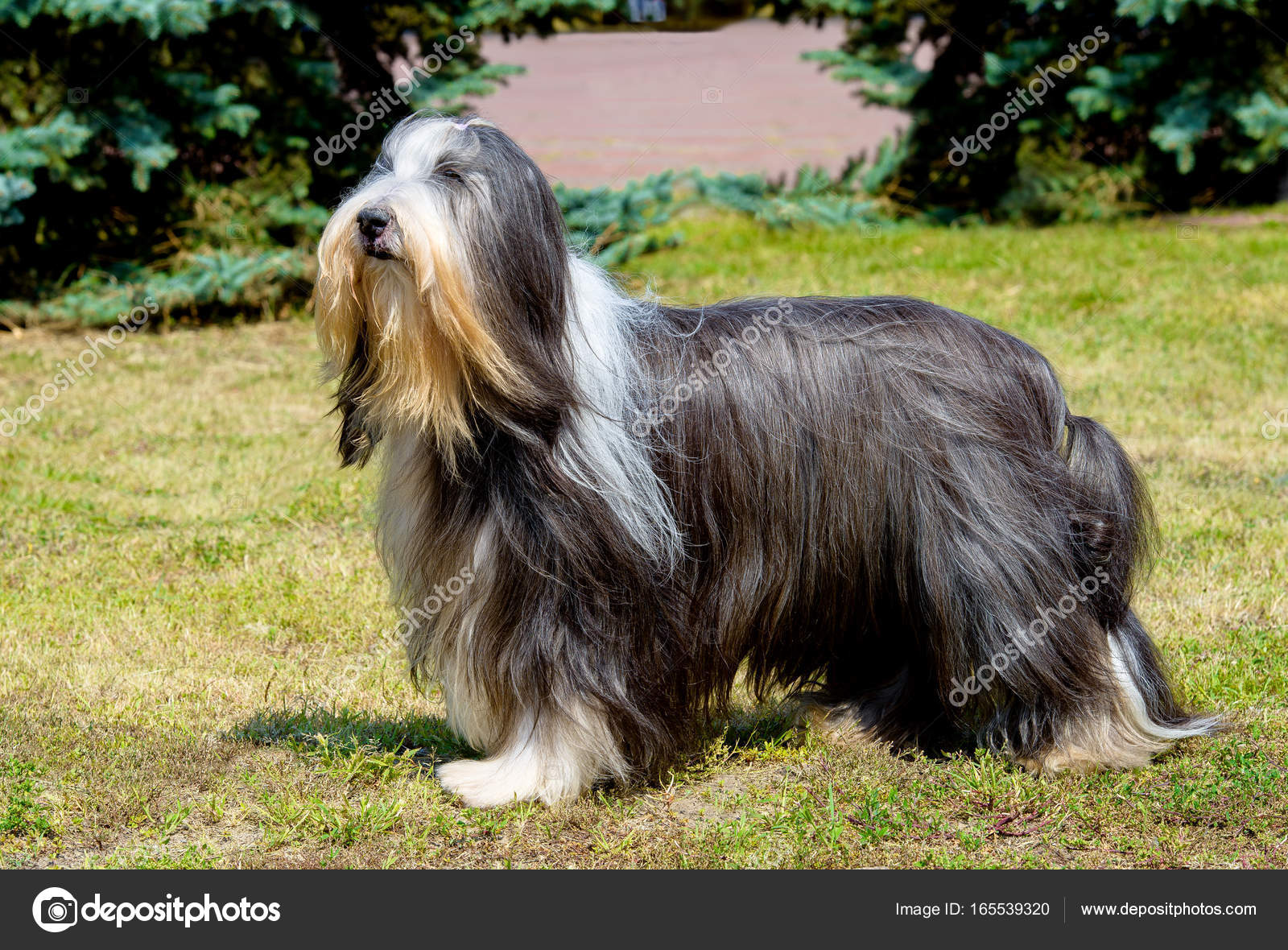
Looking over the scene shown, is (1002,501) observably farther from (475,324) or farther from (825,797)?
(475,324)

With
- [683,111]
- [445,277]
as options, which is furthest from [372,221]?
[683,111]

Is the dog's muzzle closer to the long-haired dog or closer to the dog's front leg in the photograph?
the long-haired dog

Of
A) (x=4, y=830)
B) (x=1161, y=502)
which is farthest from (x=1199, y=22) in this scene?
(x=4, y=830)

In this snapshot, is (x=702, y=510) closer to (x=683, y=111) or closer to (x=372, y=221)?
(x=372, y=221)

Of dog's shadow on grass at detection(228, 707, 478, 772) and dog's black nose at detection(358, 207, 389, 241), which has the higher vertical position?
dog's black nose at detection(358, 207, 389, 241)

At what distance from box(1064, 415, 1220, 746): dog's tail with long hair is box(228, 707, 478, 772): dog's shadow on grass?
205 cm

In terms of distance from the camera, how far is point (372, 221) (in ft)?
11.0

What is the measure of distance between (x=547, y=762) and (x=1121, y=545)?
181 centimetres

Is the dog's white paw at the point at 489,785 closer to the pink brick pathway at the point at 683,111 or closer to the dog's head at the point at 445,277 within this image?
the dog's head at the point at 445,277
